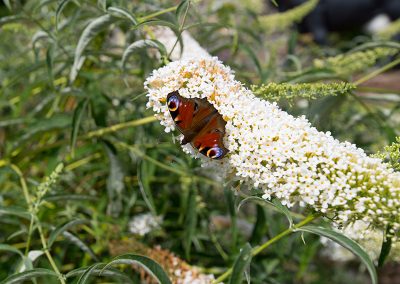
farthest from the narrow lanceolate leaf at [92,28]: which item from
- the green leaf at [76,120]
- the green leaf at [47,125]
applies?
the green leaf at [47,125]

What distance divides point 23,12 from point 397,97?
1367 millimetres

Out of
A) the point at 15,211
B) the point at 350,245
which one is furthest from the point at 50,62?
the point at 350,245

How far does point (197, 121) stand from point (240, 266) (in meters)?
0.31

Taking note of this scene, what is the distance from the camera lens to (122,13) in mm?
1356

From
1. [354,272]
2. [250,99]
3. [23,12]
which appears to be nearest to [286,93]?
[250,99]

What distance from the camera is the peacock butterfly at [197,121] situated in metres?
1.10

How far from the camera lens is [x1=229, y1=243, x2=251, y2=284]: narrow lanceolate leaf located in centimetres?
101

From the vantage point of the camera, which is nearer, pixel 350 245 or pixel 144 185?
pixel 350 245

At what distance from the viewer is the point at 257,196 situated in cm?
110

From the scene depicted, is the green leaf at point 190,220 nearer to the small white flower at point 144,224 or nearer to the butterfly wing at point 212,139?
the small white flower at point 144,224

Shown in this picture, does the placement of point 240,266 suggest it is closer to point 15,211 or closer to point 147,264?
point 147,264

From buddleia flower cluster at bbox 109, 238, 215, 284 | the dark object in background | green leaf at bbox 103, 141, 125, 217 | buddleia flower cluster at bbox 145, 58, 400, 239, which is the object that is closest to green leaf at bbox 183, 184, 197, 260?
buddleia flower cluster at bbox 109, 238, 215, 284

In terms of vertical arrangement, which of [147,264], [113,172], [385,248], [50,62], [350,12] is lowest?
[147,264]

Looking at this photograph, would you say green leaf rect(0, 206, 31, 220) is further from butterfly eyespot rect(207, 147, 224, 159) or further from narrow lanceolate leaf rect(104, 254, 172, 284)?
butterfly eyespot rect(207, 147, 224, 159)
